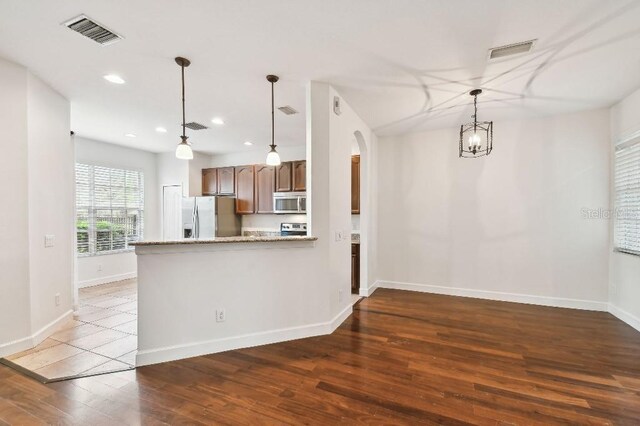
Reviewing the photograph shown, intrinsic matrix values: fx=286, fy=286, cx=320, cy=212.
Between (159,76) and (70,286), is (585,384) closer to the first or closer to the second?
(159,76)

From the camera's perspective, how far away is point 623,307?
365cm

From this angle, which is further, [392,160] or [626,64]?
[392,160]

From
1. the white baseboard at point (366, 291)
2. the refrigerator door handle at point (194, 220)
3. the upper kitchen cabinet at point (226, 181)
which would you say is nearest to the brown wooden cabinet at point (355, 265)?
the white baseboard at point (366, 291)

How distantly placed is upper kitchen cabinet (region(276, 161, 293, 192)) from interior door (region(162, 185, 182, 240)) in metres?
2.39

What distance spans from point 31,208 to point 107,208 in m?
3.05

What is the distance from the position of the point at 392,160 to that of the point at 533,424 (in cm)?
408

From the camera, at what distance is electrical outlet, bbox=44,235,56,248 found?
10.6 feet

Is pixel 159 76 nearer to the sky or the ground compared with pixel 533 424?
nearer to the sky

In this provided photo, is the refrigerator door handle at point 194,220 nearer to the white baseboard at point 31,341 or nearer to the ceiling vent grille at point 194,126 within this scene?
the ceiling vent grille at point 194,126

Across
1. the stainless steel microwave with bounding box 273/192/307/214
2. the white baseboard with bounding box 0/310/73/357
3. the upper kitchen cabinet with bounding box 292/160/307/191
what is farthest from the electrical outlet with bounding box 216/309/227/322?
the upper kitchen cabinet with bounding box 292/160/307/191

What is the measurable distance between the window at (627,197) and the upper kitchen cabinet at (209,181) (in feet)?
22.5

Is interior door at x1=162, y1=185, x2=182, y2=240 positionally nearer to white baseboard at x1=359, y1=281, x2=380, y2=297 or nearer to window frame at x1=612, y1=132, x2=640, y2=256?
white baseboard at x1=359, y1=281, x2=380, y2=297

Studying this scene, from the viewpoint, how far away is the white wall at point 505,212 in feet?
13.3

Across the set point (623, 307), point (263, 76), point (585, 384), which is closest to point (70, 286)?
point (263, 76)
